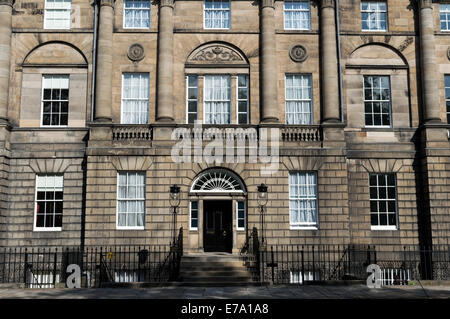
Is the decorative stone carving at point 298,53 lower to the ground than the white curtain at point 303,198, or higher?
higher

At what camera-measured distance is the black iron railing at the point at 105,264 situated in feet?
69.8

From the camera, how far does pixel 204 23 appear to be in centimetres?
2431

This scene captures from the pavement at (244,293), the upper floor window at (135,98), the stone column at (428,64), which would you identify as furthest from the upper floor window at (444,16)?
the upper floor window at (135,98)

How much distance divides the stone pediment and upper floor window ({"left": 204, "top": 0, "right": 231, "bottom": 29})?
107cm

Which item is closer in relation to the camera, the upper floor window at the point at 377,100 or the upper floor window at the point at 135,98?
the upper floor window at the point at 135,98

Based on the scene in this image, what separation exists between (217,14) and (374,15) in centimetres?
799

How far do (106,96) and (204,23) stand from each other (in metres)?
6.06

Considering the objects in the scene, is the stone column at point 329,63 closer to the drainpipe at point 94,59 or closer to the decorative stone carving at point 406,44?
the decorative stone carving at point 406,44

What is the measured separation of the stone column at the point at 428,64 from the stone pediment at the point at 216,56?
28.7ft

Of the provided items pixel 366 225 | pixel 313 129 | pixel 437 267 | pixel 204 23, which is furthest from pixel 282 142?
pixel 437 267

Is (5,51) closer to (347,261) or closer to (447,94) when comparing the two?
(347,261)

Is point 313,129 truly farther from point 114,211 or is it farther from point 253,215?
point 114,211

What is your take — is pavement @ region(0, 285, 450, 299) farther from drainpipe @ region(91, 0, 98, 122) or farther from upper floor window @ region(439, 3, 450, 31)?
upper floor window @ region(439, 3, 450, 31)

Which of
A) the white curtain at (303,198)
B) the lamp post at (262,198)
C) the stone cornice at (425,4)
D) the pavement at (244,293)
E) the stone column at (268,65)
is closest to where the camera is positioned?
the pavement at (244,293)
